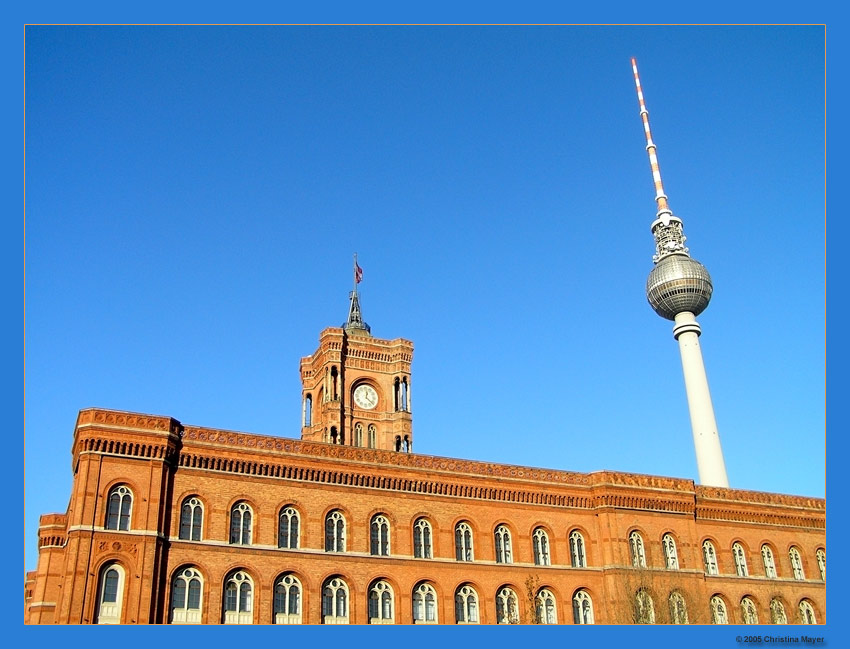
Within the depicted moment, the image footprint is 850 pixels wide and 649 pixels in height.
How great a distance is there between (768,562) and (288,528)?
32.8 meters

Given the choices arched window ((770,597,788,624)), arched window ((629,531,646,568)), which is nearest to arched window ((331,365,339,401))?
arched window ((629,531,646,568))

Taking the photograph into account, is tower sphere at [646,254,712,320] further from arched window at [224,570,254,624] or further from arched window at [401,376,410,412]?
arched window at [224,570,254,624]

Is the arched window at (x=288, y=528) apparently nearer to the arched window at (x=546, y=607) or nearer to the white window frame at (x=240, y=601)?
the white window frame at (x=240, y=601)

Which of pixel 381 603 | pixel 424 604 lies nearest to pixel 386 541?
pixel 381 603

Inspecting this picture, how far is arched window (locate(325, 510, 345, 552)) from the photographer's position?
40.8 meters

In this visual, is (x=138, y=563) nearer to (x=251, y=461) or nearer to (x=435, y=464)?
(x=251, y=461)

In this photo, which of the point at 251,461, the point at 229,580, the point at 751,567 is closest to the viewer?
the point at 229,580

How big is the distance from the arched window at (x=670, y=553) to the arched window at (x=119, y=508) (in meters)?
30.8

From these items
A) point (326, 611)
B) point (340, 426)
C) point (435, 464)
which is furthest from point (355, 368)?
point (326, 611)

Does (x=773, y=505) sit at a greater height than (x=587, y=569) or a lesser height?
greater

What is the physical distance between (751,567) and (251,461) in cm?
3339

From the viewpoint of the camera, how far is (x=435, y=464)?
45.1m

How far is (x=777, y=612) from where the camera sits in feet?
169

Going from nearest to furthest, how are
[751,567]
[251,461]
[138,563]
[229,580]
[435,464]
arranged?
[138,563], [229,580], [251,461], [435,464], [751,567]
